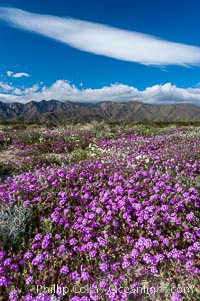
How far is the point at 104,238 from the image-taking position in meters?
3.68

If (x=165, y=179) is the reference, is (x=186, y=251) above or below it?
below

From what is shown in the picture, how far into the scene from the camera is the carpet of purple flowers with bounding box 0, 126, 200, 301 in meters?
2.93

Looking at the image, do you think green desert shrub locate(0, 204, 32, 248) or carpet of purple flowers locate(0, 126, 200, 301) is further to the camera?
green desert shrub locate(0, 204, 32, 248)

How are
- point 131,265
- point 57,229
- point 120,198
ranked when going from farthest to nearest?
1. point 120,198
2. point 57,229
3. point 131,265

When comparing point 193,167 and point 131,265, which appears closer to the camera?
point 131,265

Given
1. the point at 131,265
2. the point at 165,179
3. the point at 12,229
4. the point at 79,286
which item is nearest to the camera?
the point at 79,286

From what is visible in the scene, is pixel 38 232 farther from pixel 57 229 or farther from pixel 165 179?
pixel 165 179

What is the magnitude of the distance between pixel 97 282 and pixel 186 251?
120cm

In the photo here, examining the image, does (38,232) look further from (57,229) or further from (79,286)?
(79,286)

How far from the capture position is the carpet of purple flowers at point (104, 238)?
9.62ft

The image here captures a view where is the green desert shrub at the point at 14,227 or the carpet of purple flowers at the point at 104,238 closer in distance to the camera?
the carpet of purple flowers at the point at 104,238

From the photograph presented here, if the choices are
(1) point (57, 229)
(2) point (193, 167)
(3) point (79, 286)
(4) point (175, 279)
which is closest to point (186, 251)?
(4) point (175, 279)

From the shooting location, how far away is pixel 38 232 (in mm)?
4039

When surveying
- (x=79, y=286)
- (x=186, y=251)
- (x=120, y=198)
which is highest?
(x=120, y=198)
